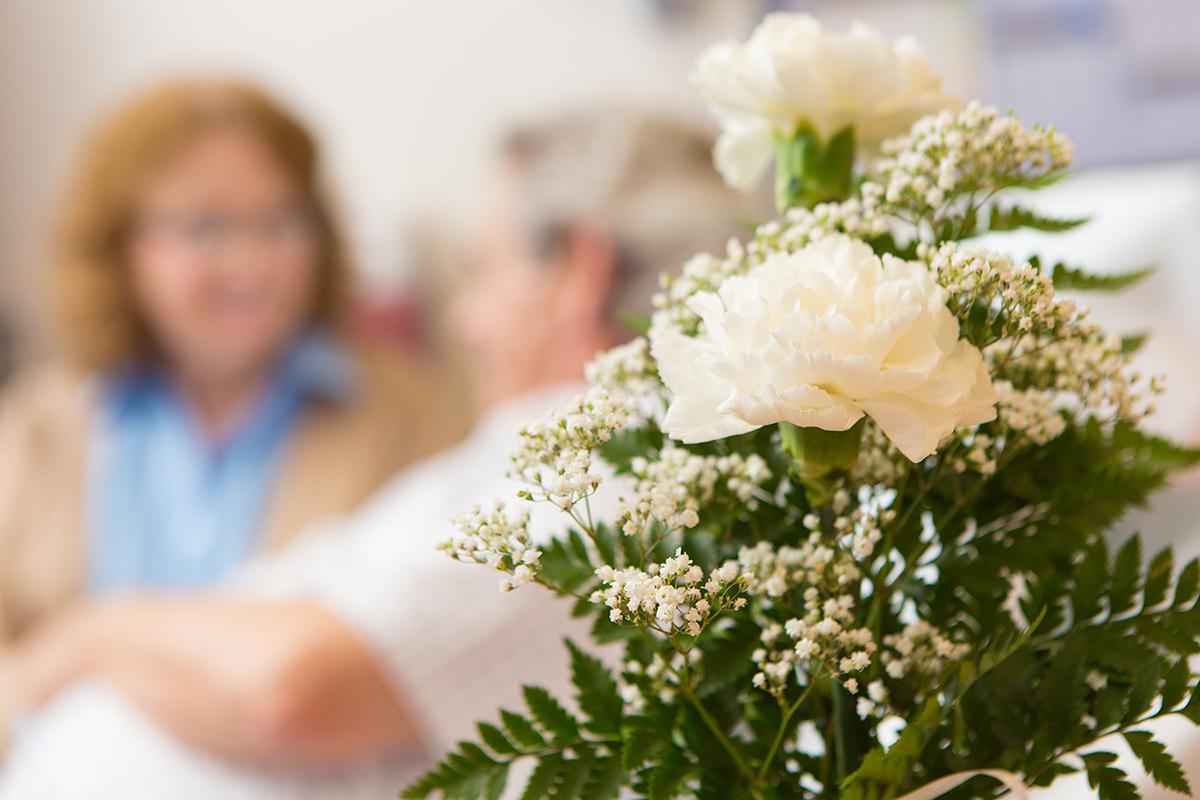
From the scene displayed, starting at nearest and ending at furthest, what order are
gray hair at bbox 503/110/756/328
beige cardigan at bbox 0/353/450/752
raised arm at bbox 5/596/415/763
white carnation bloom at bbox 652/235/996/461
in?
white carnation bloom at bbox 652/235/996/461 < raised arm at bbox 5/596/415/763 < gray hair at bbox 503/110/756/328 < beige cardigan at bbox 0/353/450/752

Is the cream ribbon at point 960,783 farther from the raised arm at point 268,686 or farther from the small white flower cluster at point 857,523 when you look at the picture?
the raised arm at point 268,686

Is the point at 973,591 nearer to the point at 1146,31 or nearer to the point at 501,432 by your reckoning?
the point at 501,432

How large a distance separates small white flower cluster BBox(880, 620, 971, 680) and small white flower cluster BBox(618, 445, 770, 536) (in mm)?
77

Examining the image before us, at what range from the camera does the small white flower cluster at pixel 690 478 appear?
1.46ft

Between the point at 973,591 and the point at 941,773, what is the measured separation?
74 millimetres

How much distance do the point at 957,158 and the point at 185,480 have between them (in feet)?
6.06

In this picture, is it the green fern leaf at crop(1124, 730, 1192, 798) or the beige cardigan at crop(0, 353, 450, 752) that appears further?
the beige cardigan at crop(0, 353, 450, 752)

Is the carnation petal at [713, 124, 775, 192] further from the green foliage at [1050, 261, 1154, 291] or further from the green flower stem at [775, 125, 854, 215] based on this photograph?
the green foliage at [1050, 261, 1154, 291]

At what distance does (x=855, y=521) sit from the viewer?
45cm

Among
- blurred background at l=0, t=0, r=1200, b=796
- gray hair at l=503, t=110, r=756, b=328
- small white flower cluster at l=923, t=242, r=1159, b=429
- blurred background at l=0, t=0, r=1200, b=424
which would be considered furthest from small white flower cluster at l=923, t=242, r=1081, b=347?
gray hair at l=503, t=110, r=756, b=328

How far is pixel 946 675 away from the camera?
0.45 m

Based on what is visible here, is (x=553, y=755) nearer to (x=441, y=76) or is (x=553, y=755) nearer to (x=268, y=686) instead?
(x=268, y=686)

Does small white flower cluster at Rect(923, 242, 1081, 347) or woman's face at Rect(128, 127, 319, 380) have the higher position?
woman's face at Rect(128, 127, 319, 380)

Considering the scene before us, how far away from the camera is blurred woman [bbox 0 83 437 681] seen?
2.05 meters
